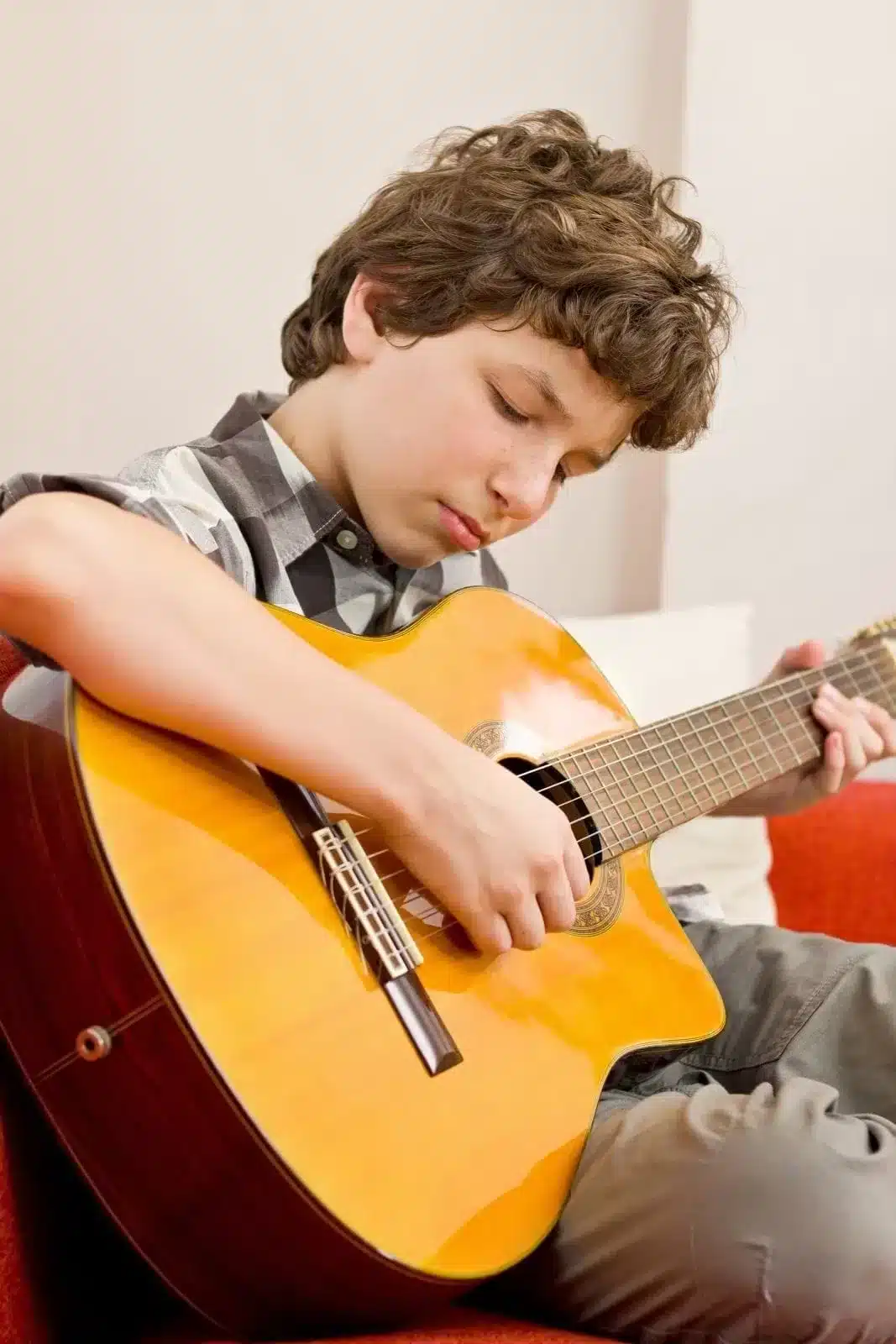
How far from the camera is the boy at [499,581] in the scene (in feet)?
1.96

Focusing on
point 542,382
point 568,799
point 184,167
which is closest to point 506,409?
point 542,382

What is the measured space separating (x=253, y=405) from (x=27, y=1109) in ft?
2.01

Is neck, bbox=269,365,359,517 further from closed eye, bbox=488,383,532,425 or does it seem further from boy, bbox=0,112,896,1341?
closed eye, bbox=488,383,532,425

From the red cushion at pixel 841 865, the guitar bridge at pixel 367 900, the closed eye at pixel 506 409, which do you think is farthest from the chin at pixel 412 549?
the red cushion at pixel 841 865

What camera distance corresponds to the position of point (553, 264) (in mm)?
871

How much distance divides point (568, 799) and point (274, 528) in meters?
0.33

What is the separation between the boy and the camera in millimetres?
599

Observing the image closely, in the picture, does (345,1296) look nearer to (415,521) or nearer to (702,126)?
(415,521)

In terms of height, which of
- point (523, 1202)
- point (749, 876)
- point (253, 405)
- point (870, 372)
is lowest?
point (749, 876)

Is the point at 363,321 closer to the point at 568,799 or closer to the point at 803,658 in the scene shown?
the point at 568,799

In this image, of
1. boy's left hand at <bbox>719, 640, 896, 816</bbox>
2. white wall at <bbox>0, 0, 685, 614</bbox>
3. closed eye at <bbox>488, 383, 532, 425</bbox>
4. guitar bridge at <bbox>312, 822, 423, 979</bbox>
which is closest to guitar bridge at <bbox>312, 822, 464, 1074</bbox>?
guitar bridge at <bbox>312, 822, 423, 979</bbox>

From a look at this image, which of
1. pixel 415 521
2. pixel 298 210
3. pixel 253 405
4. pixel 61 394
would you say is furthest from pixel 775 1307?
pixel 298 210

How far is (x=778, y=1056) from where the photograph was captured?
34.9 inches

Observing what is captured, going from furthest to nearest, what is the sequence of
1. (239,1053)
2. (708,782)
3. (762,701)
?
(762,701)
(708,782)
(239,1053)
